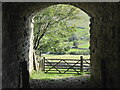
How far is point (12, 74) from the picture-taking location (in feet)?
20.1

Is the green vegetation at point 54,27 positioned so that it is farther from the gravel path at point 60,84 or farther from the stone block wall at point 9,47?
the stone block wall at point 9,47

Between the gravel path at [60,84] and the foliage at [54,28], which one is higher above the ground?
the foliage at [54,28]

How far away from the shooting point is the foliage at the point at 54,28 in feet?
48.5

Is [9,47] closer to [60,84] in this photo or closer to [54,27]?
[60,84]

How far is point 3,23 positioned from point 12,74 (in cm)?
161

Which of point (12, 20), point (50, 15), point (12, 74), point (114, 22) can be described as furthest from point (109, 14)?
point (50, 15)

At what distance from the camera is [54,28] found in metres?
15.2

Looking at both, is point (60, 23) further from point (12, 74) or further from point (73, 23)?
point (12, 74)

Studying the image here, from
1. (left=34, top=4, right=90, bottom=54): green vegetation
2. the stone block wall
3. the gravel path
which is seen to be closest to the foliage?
Answer: (left=34, top=4, right=90, bottom=54): green vegetation

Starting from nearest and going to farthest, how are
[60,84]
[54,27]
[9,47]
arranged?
[9,47] < [60,84] < [54,27]

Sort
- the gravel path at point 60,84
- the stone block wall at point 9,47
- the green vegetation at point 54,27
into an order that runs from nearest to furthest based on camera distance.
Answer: the stone block wall at point 9,47, the gravel path at point 60,84, the green vegetation at point 54,27

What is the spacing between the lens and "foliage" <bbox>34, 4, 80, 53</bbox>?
14.8 m

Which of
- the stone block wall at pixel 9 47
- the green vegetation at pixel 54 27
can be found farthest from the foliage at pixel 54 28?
the stone block wall at pixel 9 47

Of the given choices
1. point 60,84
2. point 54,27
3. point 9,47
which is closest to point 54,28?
point 54,27
